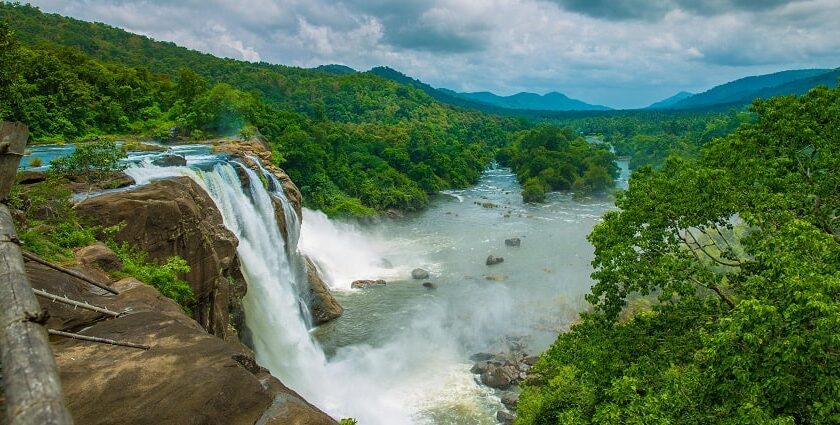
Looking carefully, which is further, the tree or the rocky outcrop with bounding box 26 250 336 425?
the tree

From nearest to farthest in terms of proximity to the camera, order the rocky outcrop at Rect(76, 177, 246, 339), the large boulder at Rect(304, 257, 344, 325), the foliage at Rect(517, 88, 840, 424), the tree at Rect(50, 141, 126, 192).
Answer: the foliage at Rect(517, 88, 840, 424), the rocky outcrop at Rect(76, 177, 246, 339), the tree at Rect(50, 141, 126, 192), the large boulder at Rect(304, 257, 344, 325)

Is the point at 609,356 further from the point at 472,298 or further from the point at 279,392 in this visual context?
the point at 472,298

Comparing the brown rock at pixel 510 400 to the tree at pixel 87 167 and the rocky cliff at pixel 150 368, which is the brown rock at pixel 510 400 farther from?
the tree at pixel 87 167

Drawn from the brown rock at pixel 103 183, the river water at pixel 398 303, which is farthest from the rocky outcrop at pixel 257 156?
the brown rock at pixel 103 183

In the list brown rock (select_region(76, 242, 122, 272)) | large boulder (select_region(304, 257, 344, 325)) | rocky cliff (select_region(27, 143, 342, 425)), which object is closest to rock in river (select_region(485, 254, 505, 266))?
large boulder (select_region(304, 257, 344, 325))

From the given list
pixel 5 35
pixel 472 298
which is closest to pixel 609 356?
pixel 472 298

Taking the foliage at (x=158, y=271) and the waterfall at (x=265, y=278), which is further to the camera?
the waterfall at (x=265, y=278)

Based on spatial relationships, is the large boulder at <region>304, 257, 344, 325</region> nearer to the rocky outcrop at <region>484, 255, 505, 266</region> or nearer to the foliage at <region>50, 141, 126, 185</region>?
the foliage at <region>50, 141, 126, 185</region>
